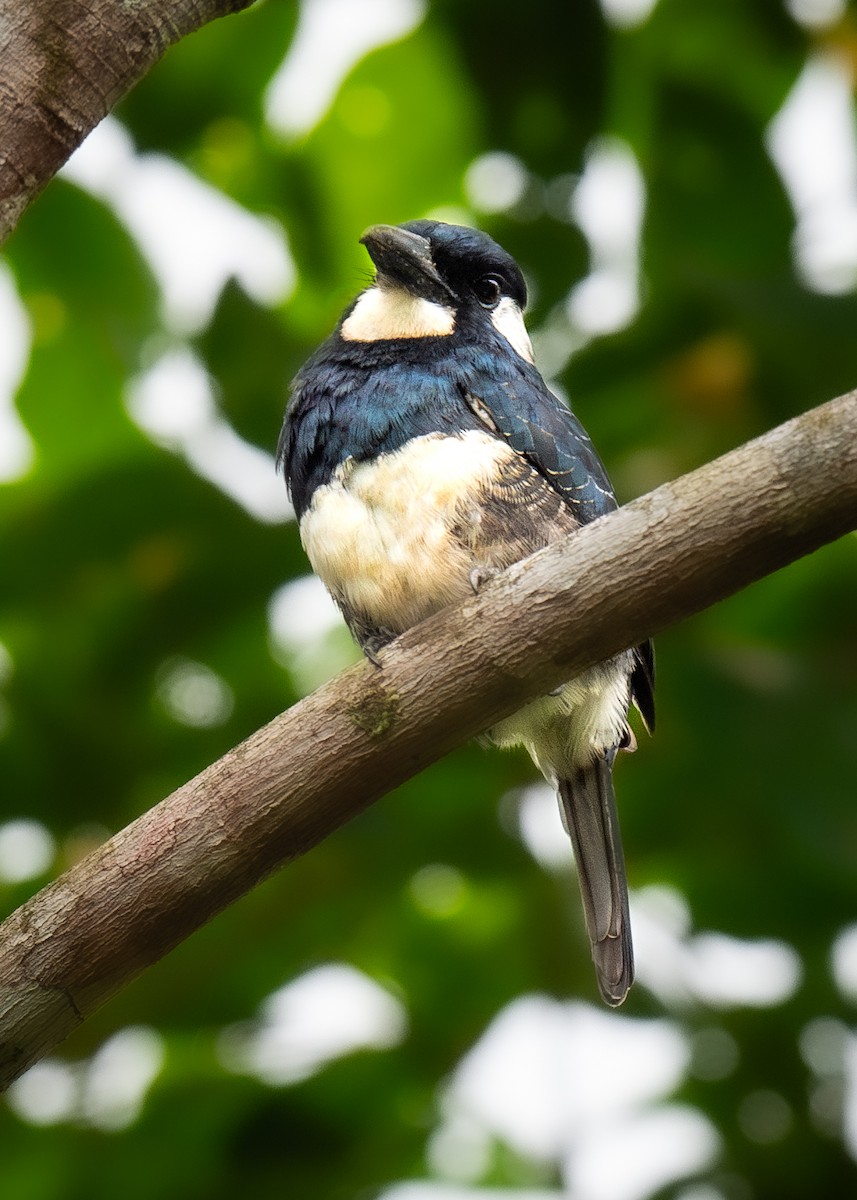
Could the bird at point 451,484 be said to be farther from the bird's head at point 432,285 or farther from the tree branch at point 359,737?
the tree branch at point 359,737

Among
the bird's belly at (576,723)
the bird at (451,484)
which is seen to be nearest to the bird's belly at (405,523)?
the bird at (451,484)

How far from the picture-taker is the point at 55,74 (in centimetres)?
176

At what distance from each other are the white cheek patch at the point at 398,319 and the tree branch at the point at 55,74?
1.15 m

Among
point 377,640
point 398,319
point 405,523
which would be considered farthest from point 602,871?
point 398,319

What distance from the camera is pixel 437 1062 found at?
335 centimetres

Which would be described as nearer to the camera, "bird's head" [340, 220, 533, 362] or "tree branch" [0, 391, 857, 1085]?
"tree branch" [0, 391, 857, 1085]

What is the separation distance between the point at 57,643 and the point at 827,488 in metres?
2.09

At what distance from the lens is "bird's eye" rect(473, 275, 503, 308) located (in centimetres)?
310

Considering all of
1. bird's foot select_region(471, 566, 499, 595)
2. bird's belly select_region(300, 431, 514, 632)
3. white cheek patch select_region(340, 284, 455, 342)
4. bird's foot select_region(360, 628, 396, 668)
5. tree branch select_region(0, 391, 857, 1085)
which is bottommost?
tree branch select_region(0, 391, 857, 1085)

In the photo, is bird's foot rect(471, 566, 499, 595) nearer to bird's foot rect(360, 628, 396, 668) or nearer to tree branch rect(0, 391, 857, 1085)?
bird's foot rect(360, 628, 396, 668)

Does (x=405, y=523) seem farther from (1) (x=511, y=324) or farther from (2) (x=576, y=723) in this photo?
(1) (x=511, y=324)

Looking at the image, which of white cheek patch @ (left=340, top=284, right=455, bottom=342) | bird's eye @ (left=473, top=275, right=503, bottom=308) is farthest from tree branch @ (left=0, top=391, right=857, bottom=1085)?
bird's eye @ (left=473, top=275, right=503, bottom=308)

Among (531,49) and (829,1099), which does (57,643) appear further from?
(829,1099)

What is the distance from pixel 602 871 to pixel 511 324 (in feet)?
3.77
